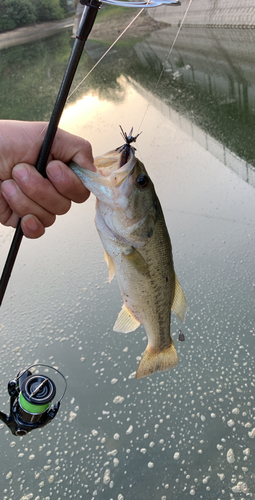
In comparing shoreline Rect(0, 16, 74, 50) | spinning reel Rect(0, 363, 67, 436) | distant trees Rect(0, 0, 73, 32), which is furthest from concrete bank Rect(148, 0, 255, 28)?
spinning reel Rect(0, 363, 67, 436)

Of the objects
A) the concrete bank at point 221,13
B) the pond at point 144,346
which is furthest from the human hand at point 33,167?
the concrete bank at point 221,13

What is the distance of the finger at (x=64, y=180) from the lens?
52.1 inches

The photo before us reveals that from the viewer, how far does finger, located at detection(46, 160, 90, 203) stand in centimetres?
132

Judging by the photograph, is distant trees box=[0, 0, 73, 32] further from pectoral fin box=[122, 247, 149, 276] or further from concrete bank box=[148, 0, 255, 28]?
pectoral fin box=[122, 247, 149, 276]

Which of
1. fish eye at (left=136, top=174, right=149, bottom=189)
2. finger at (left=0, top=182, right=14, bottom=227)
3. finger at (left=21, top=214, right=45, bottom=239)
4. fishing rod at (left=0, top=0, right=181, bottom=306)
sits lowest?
fish eye at (left=136, top=174, right=149, bottom=189)

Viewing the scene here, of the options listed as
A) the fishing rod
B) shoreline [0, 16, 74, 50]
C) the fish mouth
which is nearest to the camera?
the fishing rod

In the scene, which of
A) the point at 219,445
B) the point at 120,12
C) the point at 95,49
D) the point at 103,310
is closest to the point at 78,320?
the point at 103,310

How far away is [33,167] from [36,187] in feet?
0.24

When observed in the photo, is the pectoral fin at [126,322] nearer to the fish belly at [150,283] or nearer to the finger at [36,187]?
the fish belly at [150,283]

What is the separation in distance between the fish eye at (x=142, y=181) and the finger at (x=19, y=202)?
41 centimetres

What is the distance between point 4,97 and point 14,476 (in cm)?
1078

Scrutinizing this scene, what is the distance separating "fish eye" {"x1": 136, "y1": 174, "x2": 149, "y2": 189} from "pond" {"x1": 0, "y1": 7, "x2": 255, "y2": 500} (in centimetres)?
171

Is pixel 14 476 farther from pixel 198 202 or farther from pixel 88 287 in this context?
pixel 198 202

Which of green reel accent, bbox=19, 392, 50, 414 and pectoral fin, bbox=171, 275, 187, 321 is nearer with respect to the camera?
green reel accent, bbox=19, 392, 50, 414
